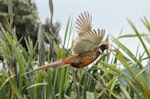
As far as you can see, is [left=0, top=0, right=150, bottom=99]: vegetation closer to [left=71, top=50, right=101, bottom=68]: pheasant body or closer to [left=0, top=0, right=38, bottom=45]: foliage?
[left=71, top=50, right=101, bottom=68]: pheasant body

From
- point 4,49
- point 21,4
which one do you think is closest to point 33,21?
point 21,4

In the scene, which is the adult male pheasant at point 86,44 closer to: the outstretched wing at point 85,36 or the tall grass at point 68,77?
the outstretched wing at point 85,36

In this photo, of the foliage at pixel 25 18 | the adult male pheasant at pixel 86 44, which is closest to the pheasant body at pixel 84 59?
the adult male pheasant at pixel 86 44

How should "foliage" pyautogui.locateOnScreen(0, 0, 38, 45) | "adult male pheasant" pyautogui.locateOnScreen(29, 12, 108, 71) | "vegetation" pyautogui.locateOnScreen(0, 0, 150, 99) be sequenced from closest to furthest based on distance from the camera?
1. "adult male pheasant" pyautogui.locateOnScreen(29, 12, 108, 71)
2. "vegetation" pyautogui.locateOnScreen(0, 0, 150, 99)
3. "foliage" pyautogui.locateOnScreen(0, 0, 38, 45)

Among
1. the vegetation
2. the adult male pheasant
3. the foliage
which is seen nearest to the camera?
the adult male pheasant

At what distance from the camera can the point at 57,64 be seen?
4.98 ft

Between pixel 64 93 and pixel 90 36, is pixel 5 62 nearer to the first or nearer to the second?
pixel 64 93

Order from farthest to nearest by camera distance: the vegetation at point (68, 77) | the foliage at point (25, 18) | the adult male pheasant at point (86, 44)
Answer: the foliage at point (25, 18)
the vegetation at point (68, 77)
the adult male pheasant at point (86, 44)

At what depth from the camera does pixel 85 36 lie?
1.58 meters

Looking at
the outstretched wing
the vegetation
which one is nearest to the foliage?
the vegetation

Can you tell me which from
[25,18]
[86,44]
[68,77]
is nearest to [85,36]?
[86,44]

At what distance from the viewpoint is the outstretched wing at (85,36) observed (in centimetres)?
157

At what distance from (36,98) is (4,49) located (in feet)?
1.25

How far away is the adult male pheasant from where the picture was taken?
1.56 meters
